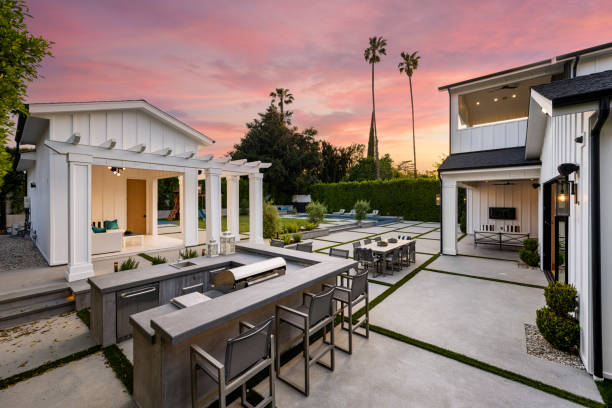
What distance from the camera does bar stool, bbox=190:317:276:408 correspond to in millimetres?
1867

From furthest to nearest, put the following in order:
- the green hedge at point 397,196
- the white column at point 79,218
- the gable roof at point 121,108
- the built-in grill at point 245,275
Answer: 1. the green hedge at point 397,196
2. the gable roof at point 121,108
3. the white column at point 79,218
4. the built-in grill at point 245,275

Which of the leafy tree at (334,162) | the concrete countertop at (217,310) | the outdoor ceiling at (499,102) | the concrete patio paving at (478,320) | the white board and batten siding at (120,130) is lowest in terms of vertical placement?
the concrete patio paving at (478,320)

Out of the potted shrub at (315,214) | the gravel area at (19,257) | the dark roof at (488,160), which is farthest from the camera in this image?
the potted shrub at (315,214)

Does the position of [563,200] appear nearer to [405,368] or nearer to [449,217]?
[405,368]

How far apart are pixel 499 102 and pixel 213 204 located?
1298cm

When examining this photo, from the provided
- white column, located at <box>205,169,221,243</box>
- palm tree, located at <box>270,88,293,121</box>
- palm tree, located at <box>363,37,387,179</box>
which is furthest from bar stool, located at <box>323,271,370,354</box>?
palm tree, located at <box>270,88,293,121</box>

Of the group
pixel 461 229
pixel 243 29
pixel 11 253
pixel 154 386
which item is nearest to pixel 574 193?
pixel 154 386

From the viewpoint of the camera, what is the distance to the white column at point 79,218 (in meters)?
5.58

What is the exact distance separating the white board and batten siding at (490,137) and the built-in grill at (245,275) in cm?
1033

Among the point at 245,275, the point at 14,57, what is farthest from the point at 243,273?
the point at 14,57

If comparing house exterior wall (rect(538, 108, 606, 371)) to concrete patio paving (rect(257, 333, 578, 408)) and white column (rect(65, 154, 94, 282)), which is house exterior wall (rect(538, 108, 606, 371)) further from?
white column (rect(65, 154, 94, 282))

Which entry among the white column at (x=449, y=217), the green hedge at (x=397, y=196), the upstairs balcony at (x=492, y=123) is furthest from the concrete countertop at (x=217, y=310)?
the green hedge at (x=397, y=196)

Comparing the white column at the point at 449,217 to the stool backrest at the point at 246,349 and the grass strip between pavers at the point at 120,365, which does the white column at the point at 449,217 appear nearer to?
the stool backrest at the point at 246,349

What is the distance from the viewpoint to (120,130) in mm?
8117
